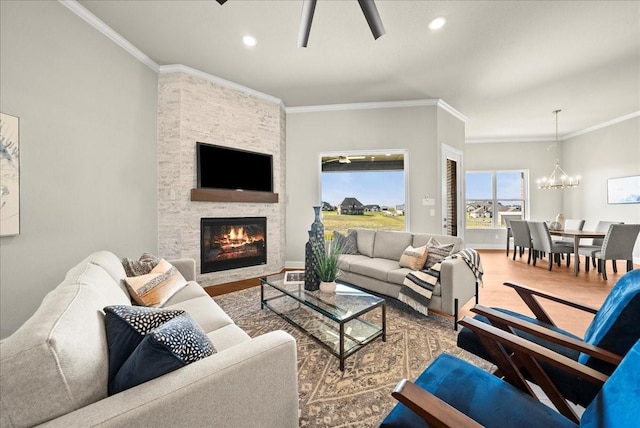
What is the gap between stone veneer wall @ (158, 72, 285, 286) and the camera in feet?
11.9

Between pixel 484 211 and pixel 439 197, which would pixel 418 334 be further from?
pixel 484 211

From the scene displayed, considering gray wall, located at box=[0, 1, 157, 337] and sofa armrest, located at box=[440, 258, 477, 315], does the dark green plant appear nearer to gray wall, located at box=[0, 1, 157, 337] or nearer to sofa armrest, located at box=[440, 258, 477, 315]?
sofa armrest, located at box=[440, 258, 477, 315]

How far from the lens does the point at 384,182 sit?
15.9 ft

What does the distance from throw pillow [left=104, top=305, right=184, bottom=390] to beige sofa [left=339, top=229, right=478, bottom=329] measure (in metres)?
2.42

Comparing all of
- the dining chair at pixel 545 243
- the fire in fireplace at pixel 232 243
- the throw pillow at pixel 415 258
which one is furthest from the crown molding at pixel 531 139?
the fire in fireplace at pixel 232 243

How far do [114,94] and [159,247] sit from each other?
1989 millimetres

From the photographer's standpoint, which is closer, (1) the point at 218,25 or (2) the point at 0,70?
(2) the point at 0,70

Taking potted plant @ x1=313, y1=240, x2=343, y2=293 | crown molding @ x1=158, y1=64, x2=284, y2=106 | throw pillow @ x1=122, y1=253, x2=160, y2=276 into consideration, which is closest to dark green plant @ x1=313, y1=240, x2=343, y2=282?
potted plant @ x1=313, y1=240, x2=343, y2=293

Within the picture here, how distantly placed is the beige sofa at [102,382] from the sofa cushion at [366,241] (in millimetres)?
2895

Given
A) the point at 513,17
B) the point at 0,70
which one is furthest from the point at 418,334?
the point at 0,70

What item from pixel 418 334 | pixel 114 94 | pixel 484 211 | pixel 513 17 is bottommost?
pixel 418 334

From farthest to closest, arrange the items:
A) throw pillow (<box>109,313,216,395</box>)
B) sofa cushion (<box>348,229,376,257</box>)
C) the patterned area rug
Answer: sofa cushion (<box>348,229,376,257</box>)
the patterned area rug
throw pillow (<box>109,313,216,395</box>)

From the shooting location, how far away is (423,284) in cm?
261

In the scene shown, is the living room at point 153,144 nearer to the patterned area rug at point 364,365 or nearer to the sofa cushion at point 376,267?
the sofa cushion at point 376,267
